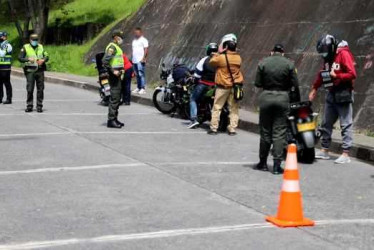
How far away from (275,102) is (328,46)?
5.62 feet

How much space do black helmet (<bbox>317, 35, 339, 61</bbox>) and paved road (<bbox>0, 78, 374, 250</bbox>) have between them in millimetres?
1699

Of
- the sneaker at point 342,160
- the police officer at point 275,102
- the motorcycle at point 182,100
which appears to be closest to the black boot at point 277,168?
the police officer at point 275,102

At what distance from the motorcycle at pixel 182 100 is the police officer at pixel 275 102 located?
4190 mm

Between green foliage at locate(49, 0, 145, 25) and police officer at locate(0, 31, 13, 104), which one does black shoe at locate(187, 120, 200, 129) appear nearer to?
police officer at locate(0, 31, 13, 104)

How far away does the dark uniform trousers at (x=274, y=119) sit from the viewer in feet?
30.7

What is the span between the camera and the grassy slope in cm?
3028

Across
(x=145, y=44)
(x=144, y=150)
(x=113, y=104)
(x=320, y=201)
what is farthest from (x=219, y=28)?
(x=320, y=201)

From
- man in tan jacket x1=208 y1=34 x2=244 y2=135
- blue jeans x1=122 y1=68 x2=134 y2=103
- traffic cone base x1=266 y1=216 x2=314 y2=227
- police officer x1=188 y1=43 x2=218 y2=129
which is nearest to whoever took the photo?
traffic cone base x1=266 y1=216 x2=314 y2=227

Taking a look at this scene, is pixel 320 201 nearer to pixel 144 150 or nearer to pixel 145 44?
pixel 144 150

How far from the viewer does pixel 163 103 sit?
16.4 meters

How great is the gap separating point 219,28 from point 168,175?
12.4m

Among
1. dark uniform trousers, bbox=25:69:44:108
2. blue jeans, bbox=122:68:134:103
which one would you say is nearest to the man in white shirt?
blue jeans, bbox=122:68:134:103

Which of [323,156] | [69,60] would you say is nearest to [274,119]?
[323,156]

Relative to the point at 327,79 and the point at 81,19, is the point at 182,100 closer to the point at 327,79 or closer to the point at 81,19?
the point at 327,79
